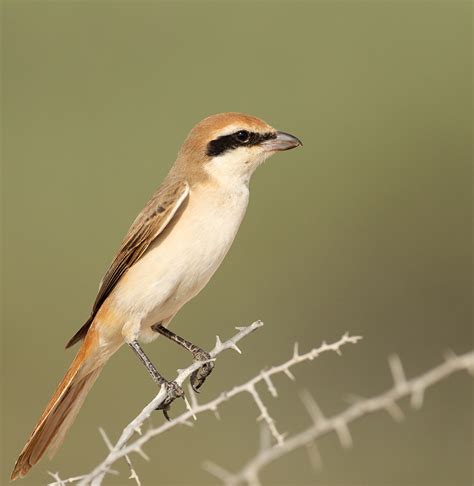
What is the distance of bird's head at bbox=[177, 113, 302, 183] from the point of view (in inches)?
185

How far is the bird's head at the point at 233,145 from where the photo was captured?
4.71 meters

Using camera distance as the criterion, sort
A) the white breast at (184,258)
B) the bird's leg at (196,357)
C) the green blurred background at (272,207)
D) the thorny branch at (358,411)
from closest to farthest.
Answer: the thorny branch at (358,411) → the white breast at (184,258) → the bird's leg at (196,357) → the green blurred background at (272,207)

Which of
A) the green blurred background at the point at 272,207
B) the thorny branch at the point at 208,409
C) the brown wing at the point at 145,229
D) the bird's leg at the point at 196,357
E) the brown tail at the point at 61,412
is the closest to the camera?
the thorny branch at the point at 208,409

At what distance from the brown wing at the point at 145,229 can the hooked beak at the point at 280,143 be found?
0.43 meters

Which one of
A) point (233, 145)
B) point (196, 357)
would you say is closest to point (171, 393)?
point (196, 357)

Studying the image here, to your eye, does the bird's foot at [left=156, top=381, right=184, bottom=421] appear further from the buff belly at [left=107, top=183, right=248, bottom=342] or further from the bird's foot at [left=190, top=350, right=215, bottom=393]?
the buff belly at [left=107, top=183, right=248, bottom=342]

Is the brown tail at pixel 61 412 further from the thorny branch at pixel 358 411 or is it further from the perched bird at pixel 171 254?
the thorny branch at pixel 358 411

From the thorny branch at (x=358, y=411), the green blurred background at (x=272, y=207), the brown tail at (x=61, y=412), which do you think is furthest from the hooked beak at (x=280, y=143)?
the green blurred background at (x=272, y=207)

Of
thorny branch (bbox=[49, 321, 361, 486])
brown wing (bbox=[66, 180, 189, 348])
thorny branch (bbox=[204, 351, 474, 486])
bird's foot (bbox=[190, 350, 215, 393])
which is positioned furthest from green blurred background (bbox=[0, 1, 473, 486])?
thorny branch (bbox=[204, 351, 474, 486])

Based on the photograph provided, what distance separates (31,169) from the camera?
421 inches

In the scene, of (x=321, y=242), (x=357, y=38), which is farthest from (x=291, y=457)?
(x=357, y=38)

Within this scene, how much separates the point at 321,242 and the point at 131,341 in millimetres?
7112

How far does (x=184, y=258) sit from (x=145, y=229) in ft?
Result: 0.91

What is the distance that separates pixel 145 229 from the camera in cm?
452
